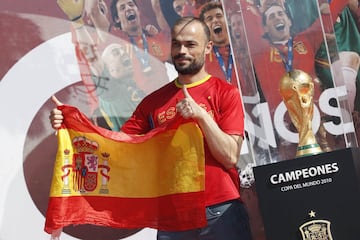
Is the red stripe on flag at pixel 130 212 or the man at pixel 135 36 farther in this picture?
the man at pixel 135 36

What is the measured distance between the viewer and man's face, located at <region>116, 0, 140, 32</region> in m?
3.40

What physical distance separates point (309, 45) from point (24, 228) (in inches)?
56.7

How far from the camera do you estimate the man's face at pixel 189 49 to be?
2.61 meters

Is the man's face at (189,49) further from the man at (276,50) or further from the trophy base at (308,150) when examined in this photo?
the trophy base at (308,150)

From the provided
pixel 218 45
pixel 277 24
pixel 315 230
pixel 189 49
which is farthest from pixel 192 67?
pixel 218 45

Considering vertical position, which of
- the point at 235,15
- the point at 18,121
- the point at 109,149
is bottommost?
the point at 109,149

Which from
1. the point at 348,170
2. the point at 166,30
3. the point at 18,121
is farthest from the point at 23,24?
the point at 348,170

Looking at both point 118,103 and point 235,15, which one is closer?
point 235,15

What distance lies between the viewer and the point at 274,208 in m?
2.52

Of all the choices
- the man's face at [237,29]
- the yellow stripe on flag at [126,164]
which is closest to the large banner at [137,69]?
the man's face at [237,29]

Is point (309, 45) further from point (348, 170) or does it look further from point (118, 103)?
point (118, 103)

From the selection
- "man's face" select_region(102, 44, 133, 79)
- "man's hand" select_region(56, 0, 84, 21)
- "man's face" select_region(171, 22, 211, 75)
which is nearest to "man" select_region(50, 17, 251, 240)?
"man's face" select_region(171, 22, 211, 75)

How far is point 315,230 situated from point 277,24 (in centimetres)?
85

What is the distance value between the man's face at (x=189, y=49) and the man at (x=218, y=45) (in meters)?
0.79
